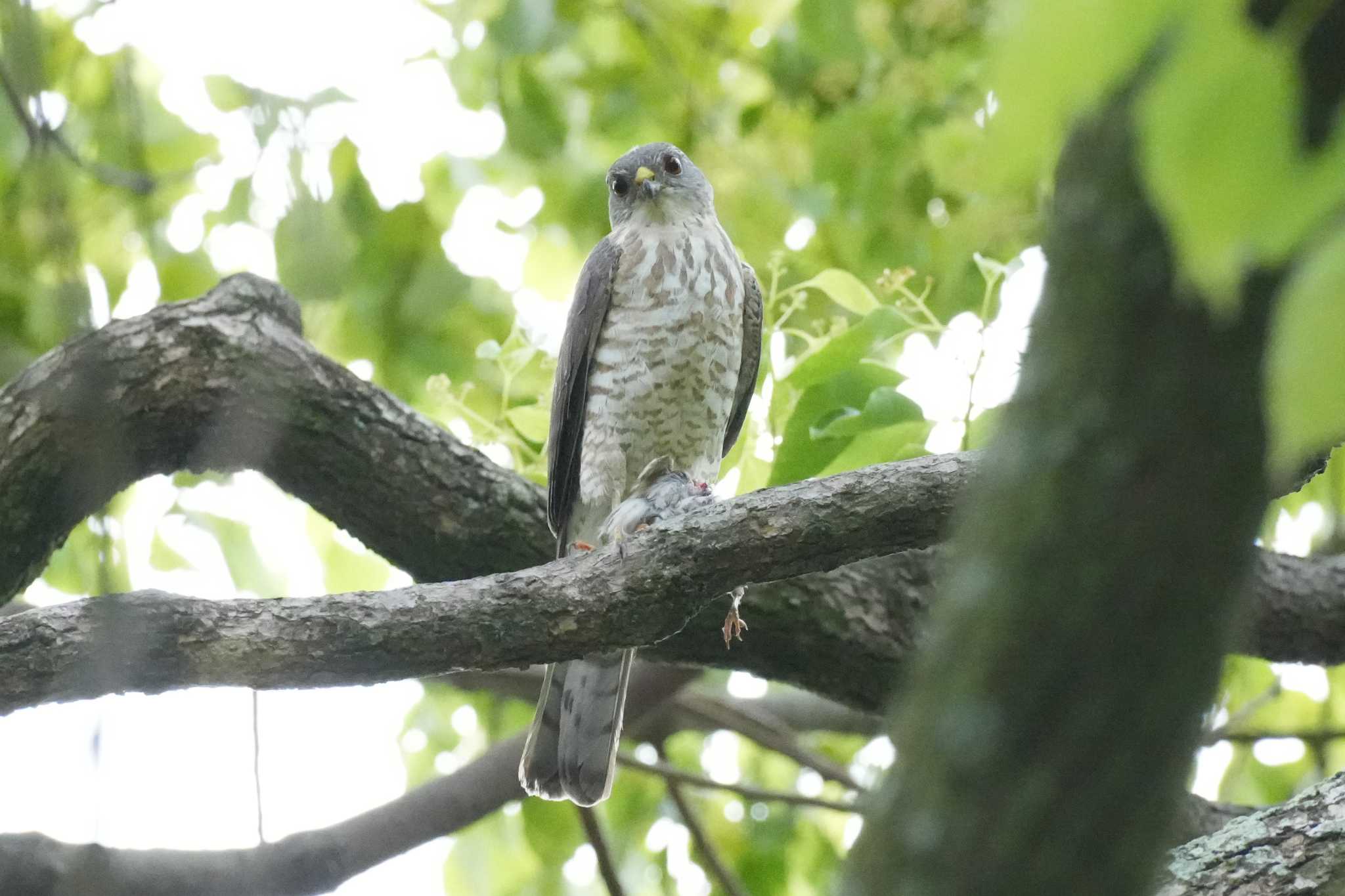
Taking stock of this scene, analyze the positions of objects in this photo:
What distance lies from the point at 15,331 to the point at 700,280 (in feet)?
8.40

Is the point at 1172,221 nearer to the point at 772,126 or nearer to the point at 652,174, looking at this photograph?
the point at 652,174

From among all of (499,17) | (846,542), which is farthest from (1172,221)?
(499,17)

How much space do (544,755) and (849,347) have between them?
163 centimetres

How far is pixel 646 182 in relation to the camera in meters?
4.74

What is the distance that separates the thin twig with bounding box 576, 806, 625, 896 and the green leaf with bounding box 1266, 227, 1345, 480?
3607 millimetres

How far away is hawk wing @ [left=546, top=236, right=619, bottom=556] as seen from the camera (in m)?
4.33

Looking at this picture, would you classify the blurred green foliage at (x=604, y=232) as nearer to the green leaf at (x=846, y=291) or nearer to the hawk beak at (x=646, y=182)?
the green leaf at (x=846, y=291)

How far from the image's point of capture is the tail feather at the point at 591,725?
4.02 m

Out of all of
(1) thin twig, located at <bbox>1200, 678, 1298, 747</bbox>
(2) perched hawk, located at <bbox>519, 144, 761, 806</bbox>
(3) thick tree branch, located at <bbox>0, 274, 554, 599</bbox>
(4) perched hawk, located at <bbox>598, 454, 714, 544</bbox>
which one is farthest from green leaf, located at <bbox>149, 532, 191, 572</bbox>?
(1) thin twig, located at <bbox>1200, 678, 1298, 747</bbox>

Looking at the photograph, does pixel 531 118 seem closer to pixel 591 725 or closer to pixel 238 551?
pixel 238 551

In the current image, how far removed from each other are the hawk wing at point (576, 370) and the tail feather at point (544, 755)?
0.58 meters

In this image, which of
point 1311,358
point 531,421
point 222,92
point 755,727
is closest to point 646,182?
point 531,421

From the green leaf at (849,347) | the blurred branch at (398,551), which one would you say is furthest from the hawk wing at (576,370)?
the green leaf at (849,347)

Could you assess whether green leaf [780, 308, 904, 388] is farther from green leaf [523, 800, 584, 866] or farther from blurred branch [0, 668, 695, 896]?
green leaf [523, 800, 584, 866]
